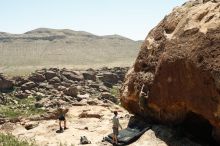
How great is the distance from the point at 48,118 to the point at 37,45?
354ft

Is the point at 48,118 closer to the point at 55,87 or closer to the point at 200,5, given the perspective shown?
the point at 200,5

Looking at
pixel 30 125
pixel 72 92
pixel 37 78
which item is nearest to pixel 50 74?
pixel 37 78

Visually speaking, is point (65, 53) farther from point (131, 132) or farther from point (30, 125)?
point (131, 132)

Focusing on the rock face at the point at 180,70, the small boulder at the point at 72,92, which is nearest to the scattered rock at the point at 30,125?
the rock face at the point at 180,70

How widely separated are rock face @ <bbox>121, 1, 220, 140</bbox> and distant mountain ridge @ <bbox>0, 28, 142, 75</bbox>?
72.5 m

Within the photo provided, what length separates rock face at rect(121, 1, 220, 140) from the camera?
15172 millimetres

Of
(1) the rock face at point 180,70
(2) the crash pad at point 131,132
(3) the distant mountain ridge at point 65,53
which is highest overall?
(1) the rock face at point 180,70

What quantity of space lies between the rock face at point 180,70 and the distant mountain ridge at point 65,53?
238ft

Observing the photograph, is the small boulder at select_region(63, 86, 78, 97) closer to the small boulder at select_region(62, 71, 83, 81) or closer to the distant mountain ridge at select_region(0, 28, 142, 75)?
the small boulder at select_region(62, 71, 83, 81)

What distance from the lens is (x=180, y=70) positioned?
1641 centimetres

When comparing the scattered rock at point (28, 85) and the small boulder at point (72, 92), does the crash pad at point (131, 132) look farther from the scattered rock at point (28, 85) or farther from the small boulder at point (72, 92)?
the scattered rock at point (28, 85)

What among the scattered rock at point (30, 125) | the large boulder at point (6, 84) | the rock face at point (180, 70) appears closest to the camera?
the rock face at point (180, 70)

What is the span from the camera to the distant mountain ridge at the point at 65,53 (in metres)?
99.8

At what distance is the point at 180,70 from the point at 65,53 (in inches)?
4054
